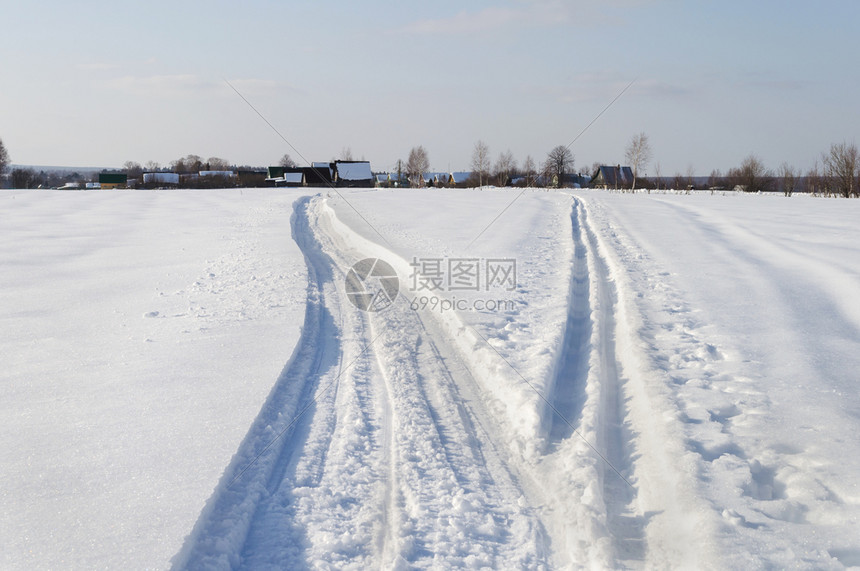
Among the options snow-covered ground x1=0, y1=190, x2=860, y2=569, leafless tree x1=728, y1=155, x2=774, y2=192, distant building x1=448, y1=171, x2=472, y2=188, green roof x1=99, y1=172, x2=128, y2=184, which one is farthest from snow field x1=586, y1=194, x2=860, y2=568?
distant building x1=448, y1=171, x2=472, y2=188

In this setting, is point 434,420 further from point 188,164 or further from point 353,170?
point 188,164

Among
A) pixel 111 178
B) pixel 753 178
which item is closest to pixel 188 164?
pixel 111 178

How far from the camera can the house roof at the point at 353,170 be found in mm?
70725

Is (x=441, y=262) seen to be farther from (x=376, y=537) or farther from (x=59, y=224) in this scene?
(x=59, y=224)

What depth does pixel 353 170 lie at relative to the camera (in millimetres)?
72438

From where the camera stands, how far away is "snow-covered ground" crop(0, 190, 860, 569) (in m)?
2.62

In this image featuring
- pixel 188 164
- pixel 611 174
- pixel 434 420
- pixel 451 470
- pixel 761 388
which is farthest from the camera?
pixel 188 164

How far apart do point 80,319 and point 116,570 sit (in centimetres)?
468

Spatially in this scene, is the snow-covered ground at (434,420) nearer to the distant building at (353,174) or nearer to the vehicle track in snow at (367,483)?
the vehicle track in snow at (367,483)

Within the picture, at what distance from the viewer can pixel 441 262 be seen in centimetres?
942

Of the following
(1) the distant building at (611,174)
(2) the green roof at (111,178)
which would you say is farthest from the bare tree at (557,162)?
(2) the green roof at (111,178)

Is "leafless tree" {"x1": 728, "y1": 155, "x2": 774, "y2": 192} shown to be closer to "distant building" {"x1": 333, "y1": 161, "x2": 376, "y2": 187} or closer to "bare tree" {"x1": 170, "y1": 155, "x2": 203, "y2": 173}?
"distant building" {"x1": 333, "y1": 161, "x2": 376, "y2": 187}

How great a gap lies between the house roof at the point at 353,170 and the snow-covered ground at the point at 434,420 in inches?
2507

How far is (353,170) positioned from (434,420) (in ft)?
233
